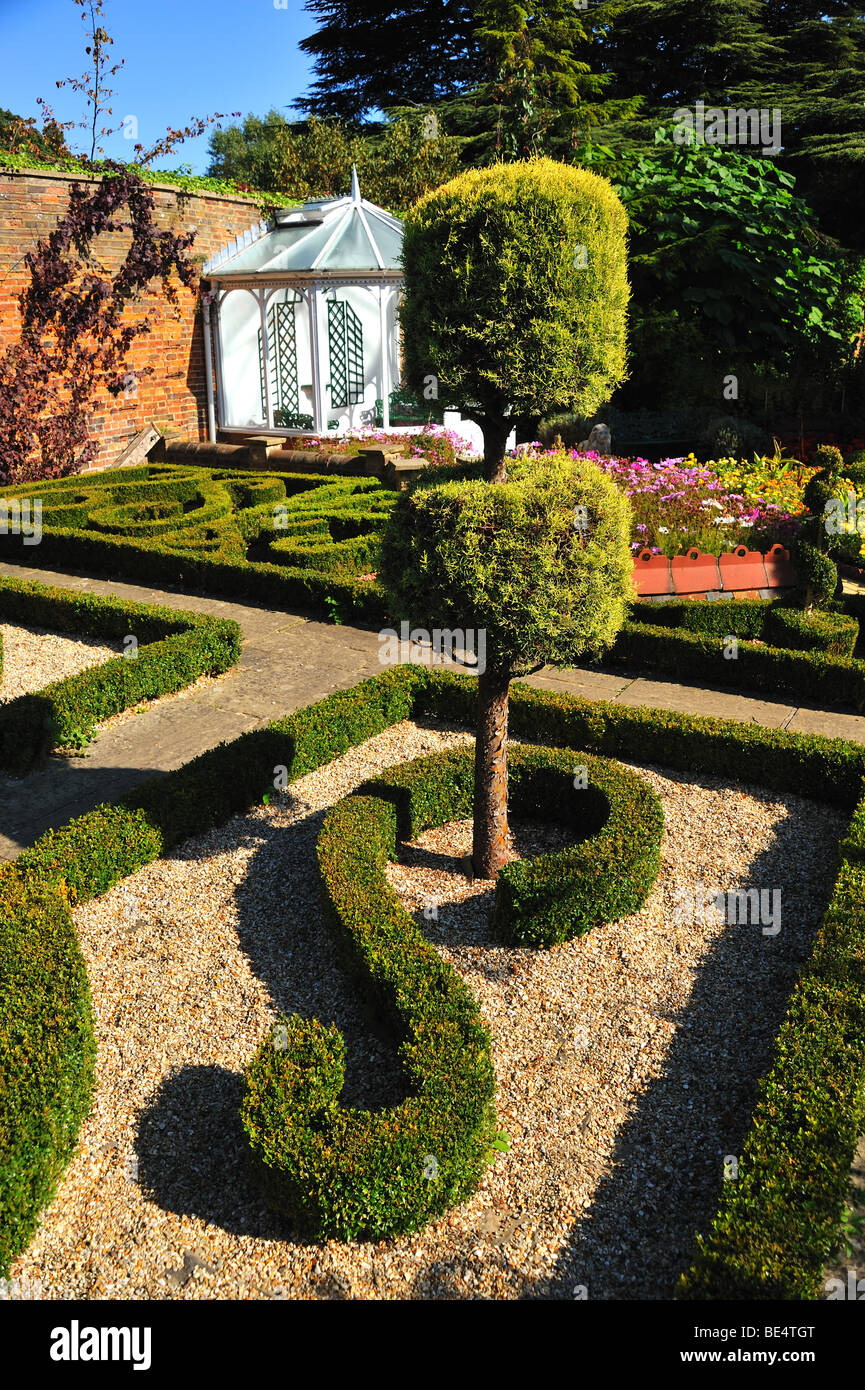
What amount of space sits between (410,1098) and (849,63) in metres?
28.3

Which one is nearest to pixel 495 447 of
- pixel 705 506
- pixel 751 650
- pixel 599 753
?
pixel 599 753

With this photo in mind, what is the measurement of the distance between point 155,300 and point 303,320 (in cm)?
308

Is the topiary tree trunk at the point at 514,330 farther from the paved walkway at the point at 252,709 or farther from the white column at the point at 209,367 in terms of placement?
the white column at the point at 209,367

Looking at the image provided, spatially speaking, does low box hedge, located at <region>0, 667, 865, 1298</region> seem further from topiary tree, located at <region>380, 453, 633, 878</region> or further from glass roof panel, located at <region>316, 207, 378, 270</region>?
glass roof panel, located at <region>316, 207, 378, 270</region>

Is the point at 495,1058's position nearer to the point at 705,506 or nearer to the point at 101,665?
the point at 101,665

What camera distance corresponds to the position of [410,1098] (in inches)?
154

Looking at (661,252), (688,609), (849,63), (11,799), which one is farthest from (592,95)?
(11,799)

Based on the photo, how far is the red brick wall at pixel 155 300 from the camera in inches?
599

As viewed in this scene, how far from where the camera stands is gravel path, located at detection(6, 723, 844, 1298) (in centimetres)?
351

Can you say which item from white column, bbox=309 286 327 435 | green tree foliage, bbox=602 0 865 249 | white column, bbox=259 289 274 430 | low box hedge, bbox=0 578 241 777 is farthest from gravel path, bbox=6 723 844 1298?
green tree foliage, bbox=602 0 865 249

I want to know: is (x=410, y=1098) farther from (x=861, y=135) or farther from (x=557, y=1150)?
(x=861, y=135)

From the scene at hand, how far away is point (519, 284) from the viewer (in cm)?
458

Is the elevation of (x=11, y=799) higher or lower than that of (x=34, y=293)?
lower

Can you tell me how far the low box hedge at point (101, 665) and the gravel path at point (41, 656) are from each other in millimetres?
164
